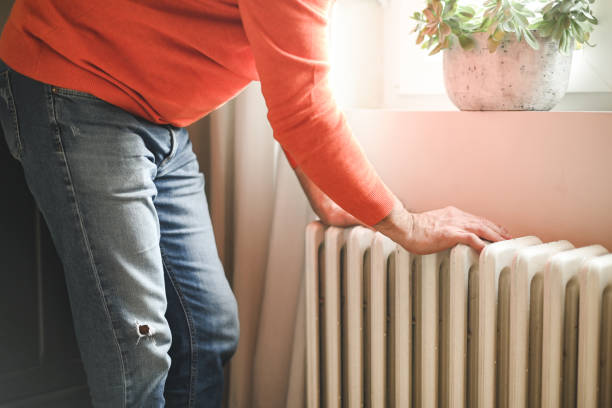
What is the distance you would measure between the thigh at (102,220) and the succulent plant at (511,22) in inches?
20.8

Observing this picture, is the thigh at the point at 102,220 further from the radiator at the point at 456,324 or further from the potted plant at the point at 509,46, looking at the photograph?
the potted plant at the point at 509,46

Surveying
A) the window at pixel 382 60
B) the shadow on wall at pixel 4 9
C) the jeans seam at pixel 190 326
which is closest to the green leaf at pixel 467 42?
the window at pixel 382 60

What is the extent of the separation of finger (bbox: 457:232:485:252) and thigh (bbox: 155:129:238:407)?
423mm

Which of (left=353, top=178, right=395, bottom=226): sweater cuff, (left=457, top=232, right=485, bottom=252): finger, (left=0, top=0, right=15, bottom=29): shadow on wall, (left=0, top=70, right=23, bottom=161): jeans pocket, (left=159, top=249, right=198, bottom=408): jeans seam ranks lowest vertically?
(left=159, top=249, right=198, bottom=408): jeans seam

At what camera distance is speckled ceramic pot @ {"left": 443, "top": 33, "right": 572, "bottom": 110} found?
98 centimetres

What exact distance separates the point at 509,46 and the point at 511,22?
50 mm

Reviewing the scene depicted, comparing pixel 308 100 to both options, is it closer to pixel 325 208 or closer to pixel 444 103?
pixel 325 208

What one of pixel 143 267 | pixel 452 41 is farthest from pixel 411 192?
pixel 143 267

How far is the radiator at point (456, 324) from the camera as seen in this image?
85 centimetres

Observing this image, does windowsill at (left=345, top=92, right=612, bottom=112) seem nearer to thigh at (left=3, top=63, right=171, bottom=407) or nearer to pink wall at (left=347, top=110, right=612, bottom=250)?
pink wall at (left=347, top=110, right=612, bottom=250)

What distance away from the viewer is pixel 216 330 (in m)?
1.06

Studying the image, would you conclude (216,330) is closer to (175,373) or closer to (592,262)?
(175,373)

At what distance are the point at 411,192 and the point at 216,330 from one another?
454 millimetres

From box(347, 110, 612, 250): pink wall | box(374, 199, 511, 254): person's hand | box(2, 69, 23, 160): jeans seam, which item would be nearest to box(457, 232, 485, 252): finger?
box(374, 199, 511, 254): person's hand
